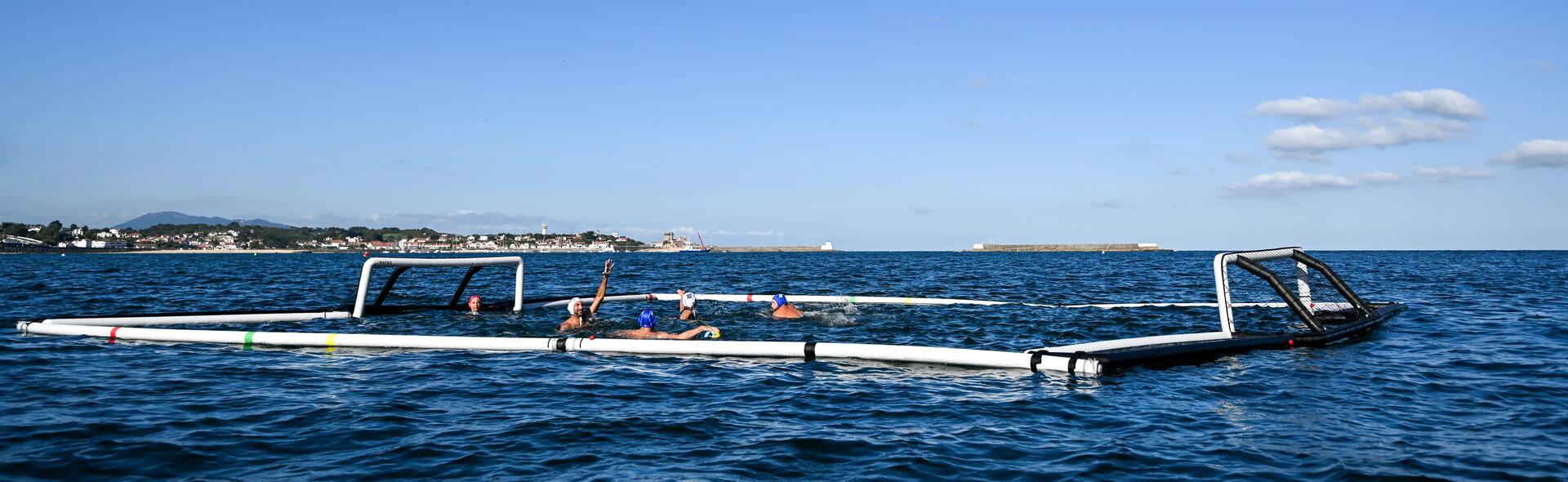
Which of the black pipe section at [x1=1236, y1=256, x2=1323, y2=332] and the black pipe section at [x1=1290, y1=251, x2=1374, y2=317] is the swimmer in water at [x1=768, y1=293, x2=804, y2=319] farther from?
the black pipe section at [x1=1290, y1=251, x2=1374, y2=317]

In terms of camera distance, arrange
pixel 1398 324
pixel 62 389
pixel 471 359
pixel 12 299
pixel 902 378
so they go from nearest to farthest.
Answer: pixel 62 389, pixel 902 378, pixel 471 359, pixel 1398 324, pixel 12 299

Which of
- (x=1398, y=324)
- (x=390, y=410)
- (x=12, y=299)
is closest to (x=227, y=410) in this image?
(x=390, y=410)

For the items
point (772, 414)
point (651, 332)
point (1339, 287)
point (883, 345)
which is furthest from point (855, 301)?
point (772, 414)

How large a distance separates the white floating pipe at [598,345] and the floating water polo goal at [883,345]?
0.02 meters

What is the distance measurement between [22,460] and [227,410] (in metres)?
2.54

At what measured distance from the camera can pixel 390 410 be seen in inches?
434

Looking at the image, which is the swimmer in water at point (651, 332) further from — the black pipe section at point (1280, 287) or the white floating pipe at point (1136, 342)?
the black pipe section at point (1280, 287)

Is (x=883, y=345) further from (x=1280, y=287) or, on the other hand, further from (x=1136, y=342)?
(x=1280, y=287)

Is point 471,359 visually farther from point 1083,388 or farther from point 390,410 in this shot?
point 1083,388

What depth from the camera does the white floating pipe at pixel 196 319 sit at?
64.2 feet

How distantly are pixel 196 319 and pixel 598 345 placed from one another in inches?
431

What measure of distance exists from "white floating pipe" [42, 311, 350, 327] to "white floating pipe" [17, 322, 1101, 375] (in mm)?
465

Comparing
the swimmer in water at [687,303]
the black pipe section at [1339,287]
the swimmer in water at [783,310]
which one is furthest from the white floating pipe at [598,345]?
the black pipe section at [1339,287]

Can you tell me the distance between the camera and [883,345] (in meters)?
16.3
